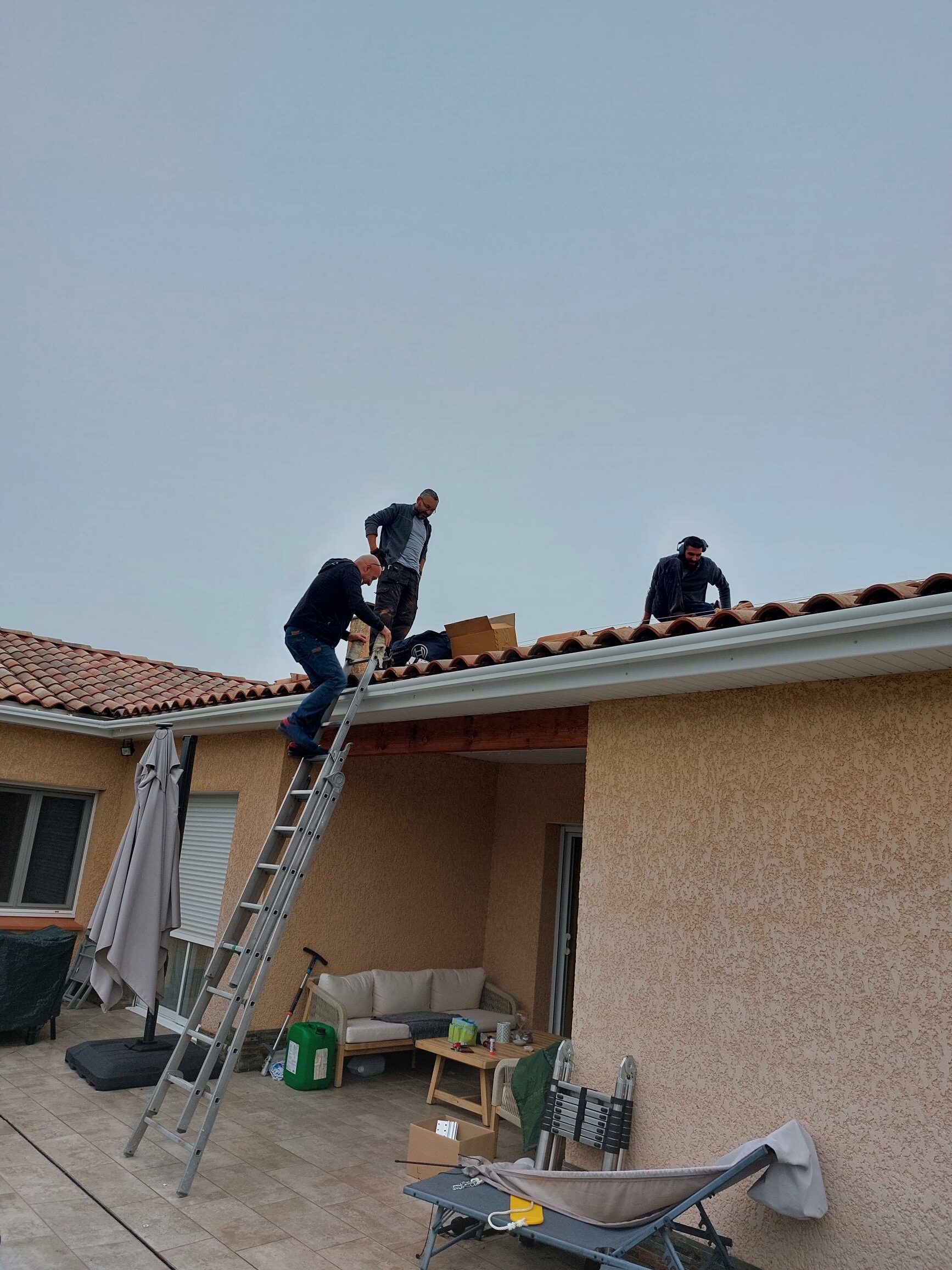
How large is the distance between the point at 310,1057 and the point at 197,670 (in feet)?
24.5

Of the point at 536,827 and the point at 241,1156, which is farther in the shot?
the point at 536,827

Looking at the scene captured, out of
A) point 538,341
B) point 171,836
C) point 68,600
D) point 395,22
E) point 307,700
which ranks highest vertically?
point 395,22

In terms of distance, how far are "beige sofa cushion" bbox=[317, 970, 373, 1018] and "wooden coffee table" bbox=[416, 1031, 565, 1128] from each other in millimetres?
821

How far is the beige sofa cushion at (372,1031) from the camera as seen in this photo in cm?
720

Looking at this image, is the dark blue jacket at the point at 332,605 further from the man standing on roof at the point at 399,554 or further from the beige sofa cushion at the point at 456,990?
the beige sofa cushion at the point at 456,990

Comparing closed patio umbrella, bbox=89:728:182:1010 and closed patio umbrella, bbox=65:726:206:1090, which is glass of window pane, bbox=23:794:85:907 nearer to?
closed patio umbrella, bbox=65:726:206:1090

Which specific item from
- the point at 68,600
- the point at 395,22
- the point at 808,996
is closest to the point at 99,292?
the point at 395,22

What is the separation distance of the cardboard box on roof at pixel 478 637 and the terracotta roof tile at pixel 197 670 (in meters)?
0.49

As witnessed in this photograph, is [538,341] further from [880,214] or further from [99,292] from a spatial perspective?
[99,292]

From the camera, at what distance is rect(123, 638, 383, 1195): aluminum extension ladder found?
4.71 meters

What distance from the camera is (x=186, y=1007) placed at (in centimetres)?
843

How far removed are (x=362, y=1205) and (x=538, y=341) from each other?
1903cm

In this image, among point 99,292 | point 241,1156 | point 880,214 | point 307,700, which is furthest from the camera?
point 99,292

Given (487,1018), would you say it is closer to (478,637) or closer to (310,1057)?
(310,1057)
